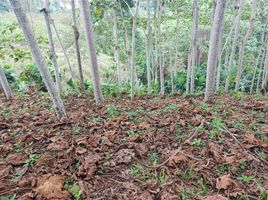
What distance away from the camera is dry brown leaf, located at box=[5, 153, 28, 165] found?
241cm

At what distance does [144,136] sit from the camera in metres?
3.02

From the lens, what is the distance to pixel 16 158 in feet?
8.09

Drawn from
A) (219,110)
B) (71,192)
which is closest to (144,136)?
(71,192)

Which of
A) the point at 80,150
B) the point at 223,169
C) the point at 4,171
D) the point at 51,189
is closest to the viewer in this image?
the point at 51,189

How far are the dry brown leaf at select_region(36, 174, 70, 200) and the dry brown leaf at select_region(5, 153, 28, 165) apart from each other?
0.48 meters

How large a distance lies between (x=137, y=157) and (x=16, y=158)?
1.23m

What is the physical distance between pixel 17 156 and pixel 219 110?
119 inches

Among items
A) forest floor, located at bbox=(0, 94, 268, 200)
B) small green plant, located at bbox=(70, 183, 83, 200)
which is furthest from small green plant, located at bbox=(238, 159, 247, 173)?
small green plant, located at bbox=(70, 183, 83, 200)

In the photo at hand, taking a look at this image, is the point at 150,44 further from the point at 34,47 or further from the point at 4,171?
the point at 4,171

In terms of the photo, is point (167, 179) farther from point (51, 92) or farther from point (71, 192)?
point (51, 92)

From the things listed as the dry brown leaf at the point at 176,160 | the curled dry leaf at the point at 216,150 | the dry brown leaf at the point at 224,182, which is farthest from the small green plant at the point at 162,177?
the curled dry leaf at the point at 216,150

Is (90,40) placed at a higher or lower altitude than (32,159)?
higher

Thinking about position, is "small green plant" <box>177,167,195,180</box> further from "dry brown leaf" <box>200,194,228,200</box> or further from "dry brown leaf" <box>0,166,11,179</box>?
"dry brown leaf" <box>0,166,11,179</box>

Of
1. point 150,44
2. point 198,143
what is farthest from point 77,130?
point 150,44
